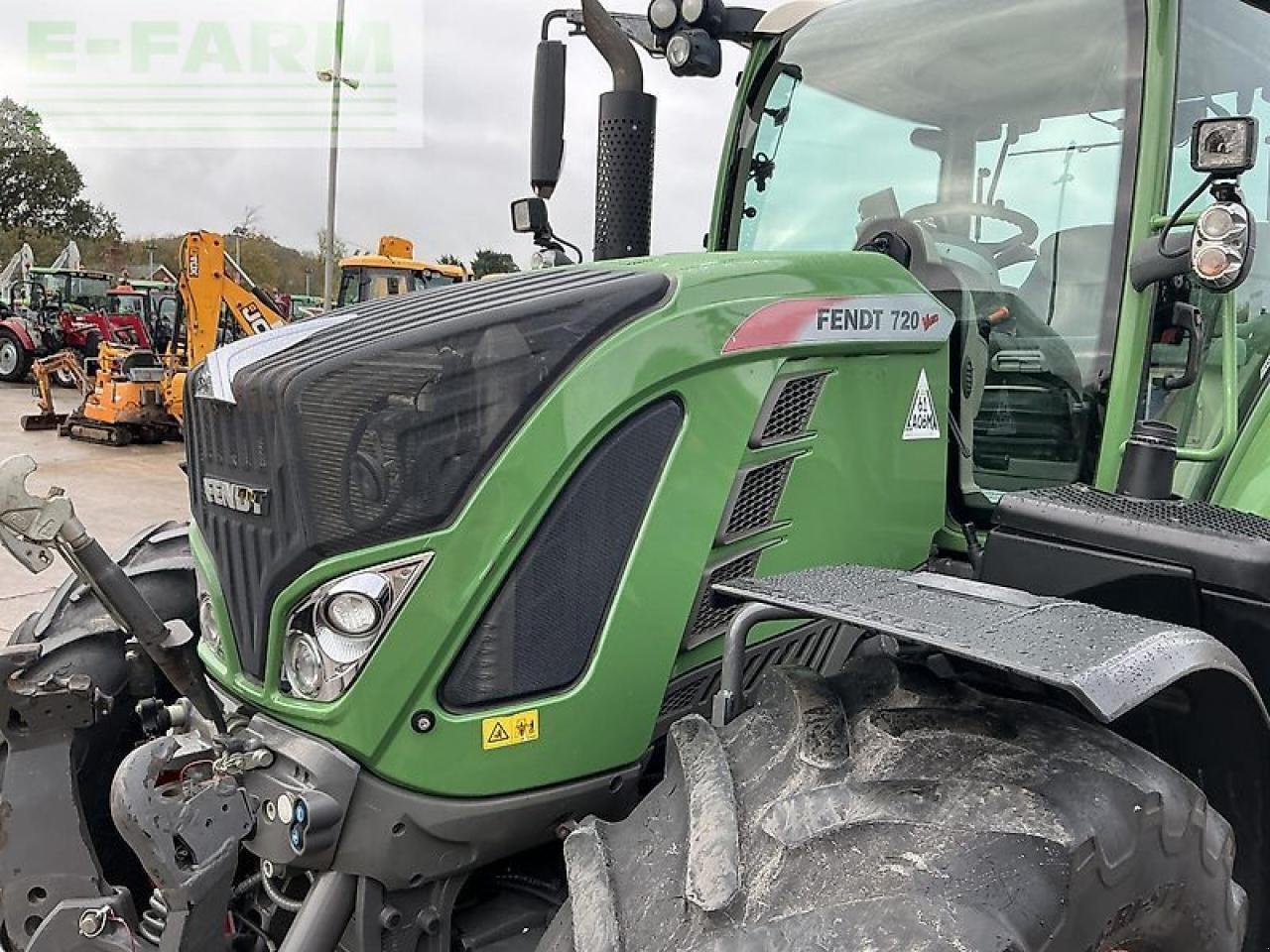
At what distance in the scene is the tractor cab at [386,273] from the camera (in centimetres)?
1827

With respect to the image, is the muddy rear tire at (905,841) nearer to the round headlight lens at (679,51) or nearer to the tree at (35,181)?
the round headlight lens at (679,51)

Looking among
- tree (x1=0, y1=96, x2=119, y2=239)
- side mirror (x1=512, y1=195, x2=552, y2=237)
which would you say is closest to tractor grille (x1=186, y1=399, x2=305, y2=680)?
side mirror (x1=512, y1=195, x2=552, y2=237)

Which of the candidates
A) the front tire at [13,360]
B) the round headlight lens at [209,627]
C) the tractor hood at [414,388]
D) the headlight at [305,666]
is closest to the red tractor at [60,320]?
the front tire at [13,360]

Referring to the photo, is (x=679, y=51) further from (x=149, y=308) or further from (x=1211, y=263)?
(x=149, y=308)

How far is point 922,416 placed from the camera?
7.48 ft

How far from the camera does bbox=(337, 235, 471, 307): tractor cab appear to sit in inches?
719

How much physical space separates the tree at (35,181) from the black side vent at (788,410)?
159 feet

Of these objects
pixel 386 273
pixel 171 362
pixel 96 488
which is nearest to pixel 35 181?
pixel 386 273

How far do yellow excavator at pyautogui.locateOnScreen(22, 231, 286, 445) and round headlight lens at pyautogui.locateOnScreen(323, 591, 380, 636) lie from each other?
39.2ft

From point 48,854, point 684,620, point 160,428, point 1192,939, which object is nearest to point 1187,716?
point 1192,939

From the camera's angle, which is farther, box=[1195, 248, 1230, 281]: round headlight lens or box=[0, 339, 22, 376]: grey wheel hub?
box=[0, 339, 22, 376]: grey wheel hub

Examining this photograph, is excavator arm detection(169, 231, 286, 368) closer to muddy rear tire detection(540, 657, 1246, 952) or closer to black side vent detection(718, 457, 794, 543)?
black side vent detection(718, 457, 794, 543)

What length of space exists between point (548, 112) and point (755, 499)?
1112 mm

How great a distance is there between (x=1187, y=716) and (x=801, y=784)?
0.73 metres
